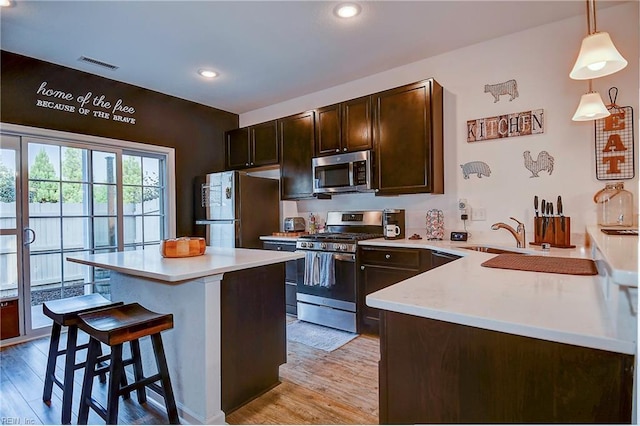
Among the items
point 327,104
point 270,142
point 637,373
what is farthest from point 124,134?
point 637,373

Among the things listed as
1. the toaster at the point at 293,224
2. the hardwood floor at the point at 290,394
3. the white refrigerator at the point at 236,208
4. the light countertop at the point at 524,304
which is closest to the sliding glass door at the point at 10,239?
the hardwood floor at the point at 290,394

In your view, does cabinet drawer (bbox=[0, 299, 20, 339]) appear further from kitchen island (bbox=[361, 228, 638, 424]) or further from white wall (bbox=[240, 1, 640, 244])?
white wall (bbox=[240, 1, 640, 244])

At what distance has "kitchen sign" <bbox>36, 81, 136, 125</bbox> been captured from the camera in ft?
10.6

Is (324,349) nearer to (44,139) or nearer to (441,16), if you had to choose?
(441,16)

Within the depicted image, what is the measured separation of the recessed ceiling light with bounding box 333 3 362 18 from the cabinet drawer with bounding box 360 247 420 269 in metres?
1.92

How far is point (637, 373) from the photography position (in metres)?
0.68

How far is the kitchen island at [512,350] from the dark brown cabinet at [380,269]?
5.49 ft

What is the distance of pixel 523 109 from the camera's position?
9.52 ft

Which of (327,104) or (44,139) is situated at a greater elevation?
(327,104)

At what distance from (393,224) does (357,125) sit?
3.54ft

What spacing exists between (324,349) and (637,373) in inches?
95.2

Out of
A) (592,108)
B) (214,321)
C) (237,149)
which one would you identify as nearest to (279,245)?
(237,149)

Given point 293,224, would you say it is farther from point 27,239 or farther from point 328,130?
point 27,239

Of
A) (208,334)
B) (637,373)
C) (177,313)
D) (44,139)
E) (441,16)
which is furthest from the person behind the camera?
(44,139)
